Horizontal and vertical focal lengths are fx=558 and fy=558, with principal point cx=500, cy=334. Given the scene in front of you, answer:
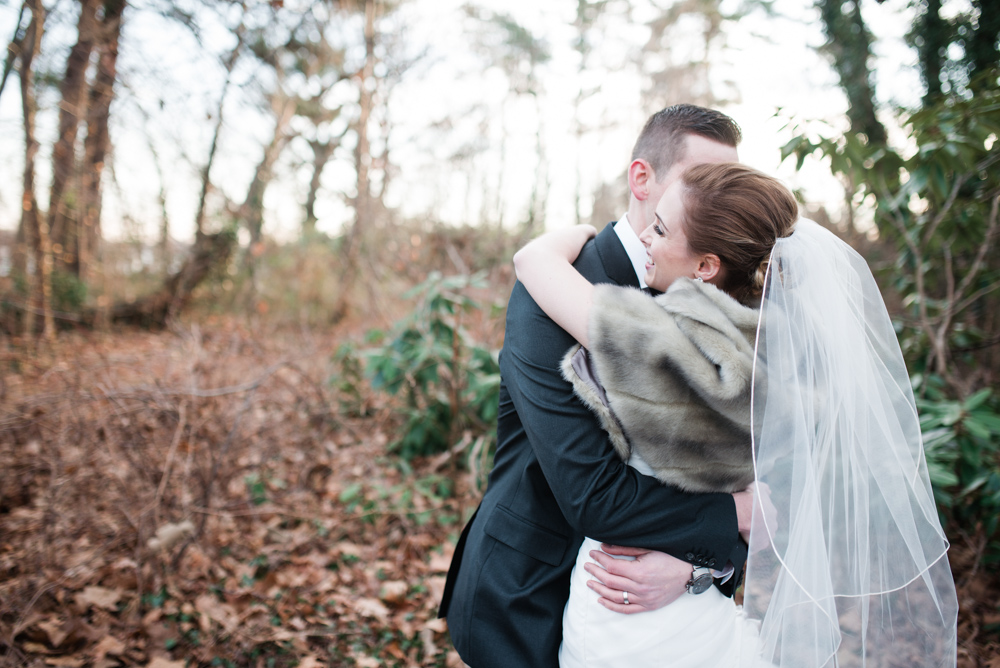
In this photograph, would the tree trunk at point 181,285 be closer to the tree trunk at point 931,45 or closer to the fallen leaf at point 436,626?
the fallen leaf at point 436,626

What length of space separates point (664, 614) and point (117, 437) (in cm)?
342

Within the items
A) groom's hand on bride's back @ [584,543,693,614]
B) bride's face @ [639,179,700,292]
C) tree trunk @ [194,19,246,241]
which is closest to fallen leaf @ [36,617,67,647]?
groom's hand on bride's back @ [584,543,693,614]

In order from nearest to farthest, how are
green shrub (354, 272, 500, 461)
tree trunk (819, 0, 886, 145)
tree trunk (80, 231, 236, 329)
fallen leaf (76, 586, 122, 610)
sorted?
1. fallen leaf (76, 586, 122, 610)
2. green shrub (354, 272, 500, 461)
3. tree trunk (819, 0, 886, 145)
4. tree trunk (80, 231, 236, 329)

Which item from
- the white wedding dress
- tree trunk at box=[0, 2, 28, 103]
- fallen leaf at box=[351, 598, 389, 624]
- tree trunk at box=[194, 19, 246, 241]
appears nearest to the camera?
the white wedding dress

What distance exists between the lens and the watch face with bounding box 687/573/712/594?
1.43 m

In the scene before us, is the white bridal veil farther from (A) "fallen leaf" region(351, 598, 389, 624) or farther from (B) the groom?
(A) "fallen leaf" region(351, 598, 389, 624)

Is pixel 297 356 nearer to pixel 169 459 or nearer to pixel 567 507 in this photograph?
pixel 169 459

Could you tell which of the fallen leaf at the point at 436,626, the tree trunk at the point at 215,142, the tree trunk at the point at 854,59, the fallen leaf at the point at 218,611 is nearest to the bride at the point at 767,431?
the fallen leaf at the point at 436,626

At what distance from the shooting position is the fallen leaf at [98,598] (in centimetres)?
292

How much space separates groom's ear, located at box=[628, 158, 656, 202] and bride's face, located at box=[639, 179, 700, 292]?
8.8 inches

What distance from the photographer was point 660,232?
150 cm

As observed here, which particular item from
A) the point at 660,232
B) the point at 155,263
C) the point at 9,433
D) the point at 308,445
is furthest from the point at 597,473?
the point at 155,263

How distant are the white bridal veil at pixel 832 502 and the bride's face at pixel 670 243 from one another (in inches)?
8.3

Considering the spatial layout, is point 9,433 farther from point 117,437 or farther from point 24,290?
point 24,290
